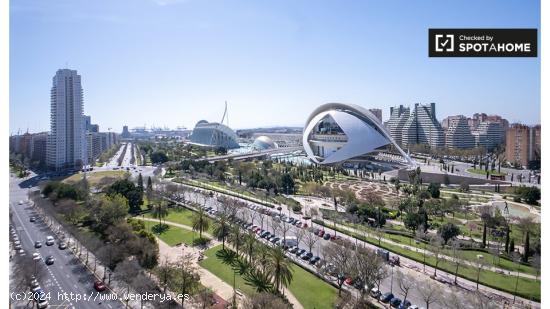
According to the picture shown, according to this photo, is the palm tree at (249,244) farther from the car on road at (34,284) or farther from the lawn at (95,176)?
the lawn at (95,176)

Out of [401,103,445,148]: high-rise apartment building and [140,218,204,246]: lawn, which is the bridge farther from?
[140,218,204,246]: lawn

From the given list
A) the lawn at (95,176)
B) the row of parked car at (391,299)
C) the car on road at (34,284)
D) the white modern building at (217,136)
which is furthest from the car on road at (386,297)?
the white modern building at (217,136)

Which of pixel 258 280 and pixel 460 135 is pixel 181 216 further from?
pixel 460 135

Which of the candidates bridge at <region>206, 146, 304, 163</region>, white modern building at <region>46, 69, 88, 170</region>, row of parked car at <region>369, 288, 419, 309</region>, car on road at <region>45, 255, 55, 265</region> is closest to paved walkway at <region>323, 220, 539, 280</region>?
row of parked car at <region>369, 288, 419, 309</region>

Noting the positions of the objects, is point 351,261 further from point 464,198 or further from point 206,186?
point 206,186

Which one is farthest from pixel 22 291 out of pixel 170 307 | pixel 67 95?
pixel 67 95
